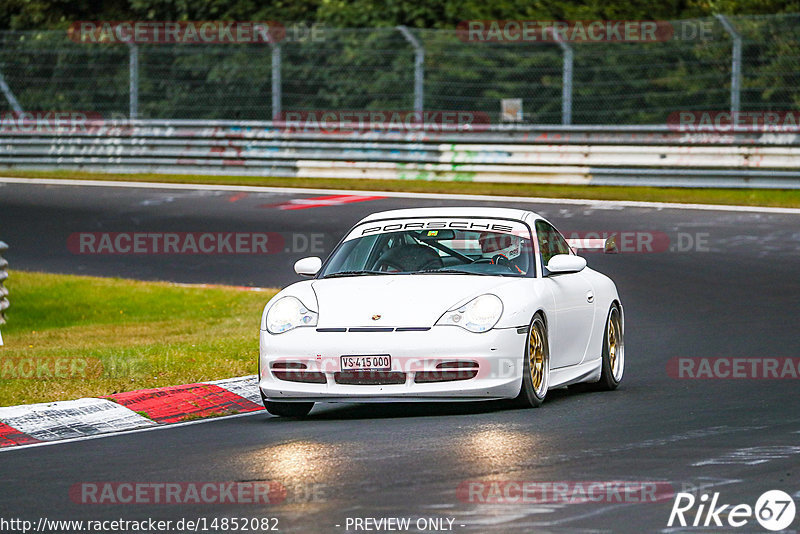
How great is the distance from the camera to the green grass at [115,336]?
1062 cm

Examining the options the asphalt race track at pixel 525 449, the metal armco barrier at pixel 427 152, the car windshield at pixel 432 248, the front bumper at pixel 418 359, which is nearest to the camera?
the asphalt race track at pixel 525 449

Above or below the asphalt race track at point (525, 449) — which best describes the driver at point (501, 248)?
above

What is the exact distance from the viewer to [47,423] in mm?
9008

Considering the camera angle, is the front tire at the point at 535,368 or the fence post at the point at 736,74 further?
the fence post at the point at 736,74

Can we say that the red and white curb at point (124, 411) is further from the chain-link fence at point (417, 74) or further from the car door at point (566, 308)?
the chain-link fence at point (417, 74)

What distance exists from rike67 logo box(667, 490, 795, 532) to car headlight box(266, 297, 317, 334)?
322 cm
